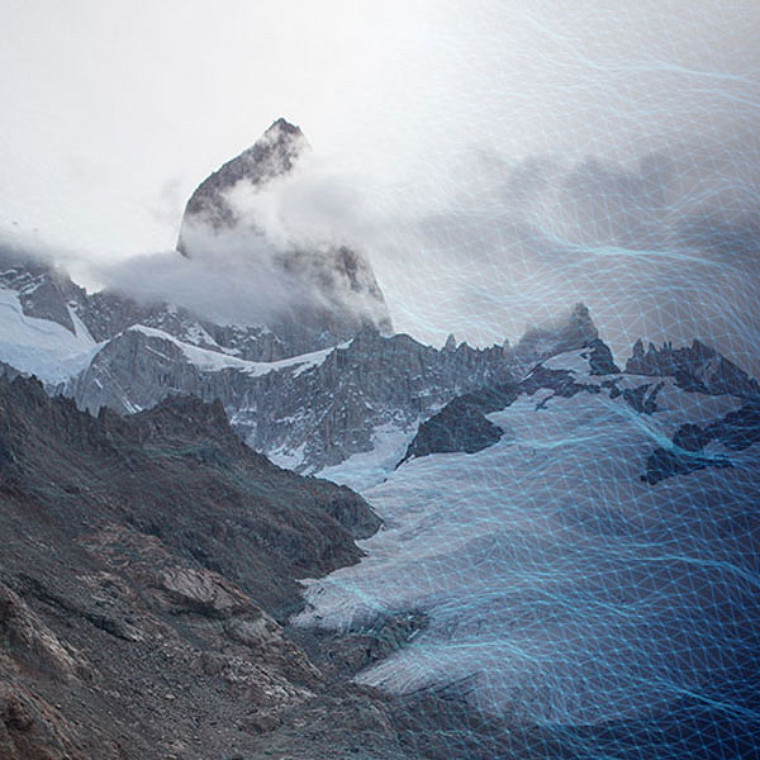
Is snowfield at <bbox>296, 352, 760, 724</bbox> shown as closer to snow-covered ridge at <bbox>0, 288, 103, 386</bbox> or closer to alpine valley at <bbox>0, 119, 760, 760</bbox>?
alpine valley at <bbox>0, 119, 760, 760</bbox>

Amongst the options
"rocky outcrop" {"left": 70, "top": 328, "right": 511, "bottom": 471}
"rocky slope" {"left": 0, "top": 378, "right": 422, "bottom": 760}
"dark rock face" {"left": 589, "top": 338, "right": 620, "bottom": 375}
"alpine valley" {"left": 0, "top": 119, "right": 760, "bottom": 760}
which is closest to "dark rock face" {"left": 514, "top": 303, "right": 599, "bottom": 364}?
"dark rock face" {"left": 589, "top": 338, "right": 620, "bottom": 375}

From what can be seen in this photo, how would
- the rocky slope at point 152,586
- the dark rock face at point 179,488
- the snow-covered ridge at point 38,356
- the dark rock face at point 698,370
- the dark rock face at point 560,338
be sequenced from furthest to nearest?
the snow-covered ridge at point 38,356 → the dark rock face at point 560,338 → the dark rock face at point 698,370 → the dark rock face at point 179,488 → the rocky slope at point 152,586

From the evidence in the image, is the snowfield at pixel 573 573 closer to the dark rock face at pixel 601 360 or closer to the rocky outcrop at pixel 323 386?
the dark rock face at pixel 601 360

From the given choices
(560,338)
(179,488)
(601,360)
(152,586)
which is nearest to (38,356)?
(560,338)

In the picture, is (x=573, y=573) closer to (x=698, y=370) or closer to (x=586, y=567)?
(x=586, y=567)

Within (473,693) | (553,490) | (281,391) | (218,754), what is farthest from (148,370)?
(218,754)

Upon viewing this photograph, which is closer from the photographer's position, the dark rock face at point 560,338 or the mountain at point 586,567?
the mountain at point 586,567

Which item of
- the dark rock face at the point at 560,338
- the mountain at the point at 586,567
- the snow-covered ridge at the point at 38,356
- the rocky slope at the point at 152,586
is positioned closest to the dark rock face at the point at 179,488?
the rocky slope at the point at 152,586
